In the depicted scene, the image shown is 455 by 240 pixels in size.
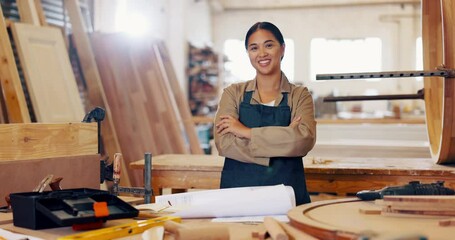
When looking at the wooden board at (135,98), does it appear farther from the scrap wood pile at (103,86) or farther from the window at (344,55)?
the window at (344,55)

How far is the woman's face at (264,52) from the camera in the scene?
2.73 metres

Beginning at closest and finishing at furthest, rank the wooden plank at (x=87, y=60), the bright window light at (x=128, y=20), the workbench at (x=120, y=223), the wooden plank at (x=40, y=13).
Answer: the workbench at (x=120, y=223) → the wooden plank at (x=40, y=13) → the wooden plank at (x=87, y=60) → the bright window light at (x=128, y=20)

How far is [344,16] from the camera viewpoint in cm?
1465

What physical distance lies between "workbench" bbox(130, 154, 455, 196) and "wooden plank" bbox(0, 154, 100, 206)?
3.32 ft

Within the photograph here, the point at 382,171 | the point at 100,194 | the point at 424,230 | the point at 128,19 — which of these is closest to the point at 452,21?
the point at 382,171

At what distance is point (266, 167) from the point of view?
2674mm

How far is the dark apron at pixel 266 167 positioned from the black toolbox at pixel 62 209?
1002 mm

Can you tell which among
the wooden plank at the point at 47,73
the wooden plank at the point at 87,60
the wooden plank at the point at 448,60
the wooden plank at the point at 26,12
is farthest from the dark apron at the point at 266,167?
the wooden plank at the point at 87,60

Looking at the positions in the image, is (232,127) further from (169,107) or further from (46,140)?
(169,107)

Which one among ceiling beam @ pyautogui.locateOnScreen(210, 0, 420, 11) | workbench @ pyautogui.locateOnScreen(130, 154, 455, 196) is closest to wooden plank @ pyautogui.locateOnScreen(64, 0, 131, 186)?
workbench @ pyautogui.locateOnScreen(130, 154, 455, 196)

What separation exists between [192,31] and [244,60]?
3.60 meters

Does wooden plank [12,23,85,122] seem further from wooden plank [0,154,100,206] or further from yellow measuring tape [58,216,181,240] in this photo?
yellow measuring tape [58,216,181,240]

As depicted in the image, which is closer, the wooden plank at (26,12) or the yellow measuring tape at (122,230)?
the yellow measuring tape at (122,230)

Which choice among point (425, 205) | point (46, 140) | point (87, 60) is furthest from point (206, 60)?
point (425, 205)
